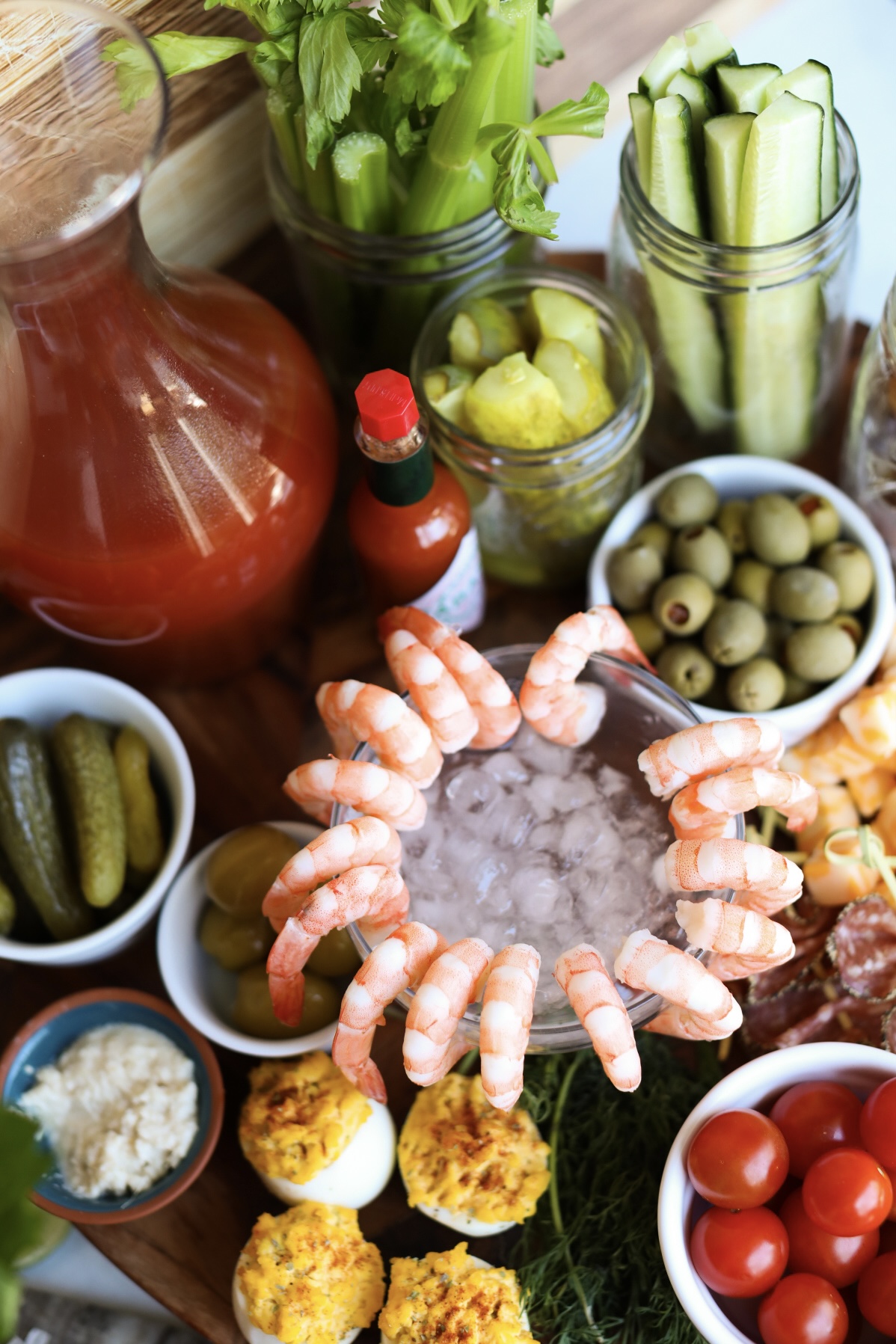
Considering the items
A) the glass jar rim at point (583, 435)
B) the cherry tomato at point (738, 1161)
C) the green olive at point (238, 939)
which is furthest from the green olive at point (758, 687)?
the green olive at point (238, 939)

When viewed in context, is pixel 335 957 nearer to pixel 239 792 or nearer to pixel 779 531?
pixel 239 792

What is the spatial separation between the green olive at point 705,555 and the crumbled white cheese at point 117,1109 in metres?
0.57

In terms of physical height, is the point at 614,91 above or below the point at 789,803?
above

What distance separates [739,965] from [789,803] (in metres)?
0.12

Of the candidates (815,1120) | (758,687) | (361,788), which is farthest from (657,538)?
(815,1120)

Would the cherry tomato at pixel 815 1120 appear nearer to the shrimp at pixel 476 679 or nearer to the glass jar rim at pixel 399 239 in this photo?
the shrimp at pixel 476 679

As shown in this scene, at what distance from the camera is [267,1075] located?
37.4 inches

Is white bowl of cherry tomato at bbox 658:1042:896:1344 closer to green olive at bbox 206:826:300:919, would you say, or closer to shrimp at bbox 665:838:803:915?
shrimp at bbox 665:838:803:915

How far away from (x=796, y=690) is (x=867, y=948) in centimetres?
21

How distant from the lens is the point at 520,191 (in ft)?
2.76

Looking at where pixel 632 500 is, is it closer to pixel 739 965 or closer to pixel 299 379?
pixel 299 379

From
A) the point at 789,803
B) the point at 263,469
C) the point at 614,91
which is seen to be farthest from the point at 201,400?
the point at 614,91

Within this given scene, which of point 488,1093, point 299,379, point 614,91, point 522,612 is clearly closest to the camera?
point 488,1093

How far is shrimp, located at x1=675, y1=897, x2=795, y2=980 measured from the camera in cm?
81
